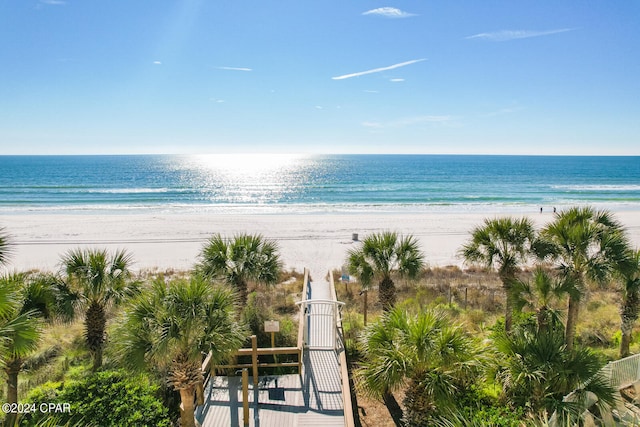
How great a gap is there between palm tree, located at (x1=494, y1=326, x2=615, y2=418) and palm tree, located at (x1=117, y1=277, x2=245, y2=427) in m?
5.14

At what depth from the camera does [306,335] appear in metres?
12.2

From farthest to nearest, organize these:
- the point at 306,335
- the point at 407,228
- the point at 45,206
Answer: the point at 45,206, the point at 407,228, the point at 306,335

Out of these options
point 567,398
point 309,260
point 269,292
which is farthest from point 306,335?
point 309,260

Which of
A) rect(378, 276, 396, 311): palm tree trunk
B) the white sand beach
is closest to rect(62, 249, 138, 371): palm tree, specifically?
rect(378, 276, 396, 311): palm tree trunk

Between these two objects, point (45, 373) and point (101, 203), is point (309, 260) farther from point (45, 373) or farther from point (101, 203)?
point (101, 203)

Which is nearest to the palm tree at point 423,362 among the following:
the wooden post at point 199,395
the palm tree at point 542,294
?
the palm tree at point 542,294

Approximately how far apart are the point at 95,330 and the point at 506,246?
1189 centimetres

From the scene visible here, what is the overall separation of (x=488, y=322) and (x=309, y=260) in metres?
11.8

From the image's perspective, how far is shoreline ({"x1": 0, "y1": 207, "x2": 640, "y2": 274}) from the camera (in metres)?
23.7

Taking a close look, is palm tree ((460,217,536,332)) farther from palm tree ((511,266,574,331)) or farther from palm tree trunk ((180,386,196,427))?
palm tree trunk ((180,386,196,427))

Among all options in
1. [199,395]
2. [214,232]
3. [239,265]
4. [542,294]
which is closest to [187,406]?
[199,395]

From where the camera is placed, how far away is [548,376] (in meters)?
6.84

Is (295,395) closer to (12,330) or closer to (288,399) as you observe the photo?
(288,399)

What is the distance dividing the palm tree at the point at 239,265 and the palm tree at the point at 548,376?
23.8ft
